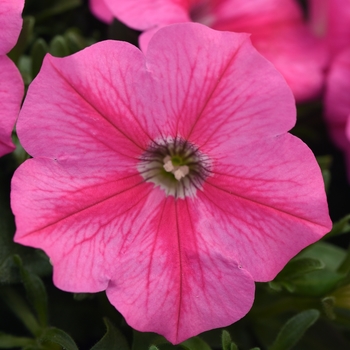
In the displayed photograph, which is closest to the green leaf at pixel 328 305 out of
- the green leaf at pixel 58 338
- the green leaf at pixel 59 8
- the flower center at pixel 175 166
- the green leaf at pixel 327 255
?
the green leaf at pixel 327 255

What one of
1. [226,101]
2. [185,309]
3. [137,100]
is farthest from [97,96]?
[185,309]

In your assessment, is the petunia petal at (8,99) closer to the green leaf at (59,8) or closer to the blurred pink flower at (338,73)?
the green leaf at (59,8)

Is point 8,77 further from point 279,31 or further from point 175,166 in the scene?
point 279,31

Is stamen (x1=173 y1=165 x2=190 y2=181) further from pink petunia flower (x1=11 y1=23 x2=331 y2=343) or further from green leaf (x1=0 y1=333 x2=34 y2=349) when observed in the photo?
green leaf (x1=0 y1=333 x2=34 y2=349)

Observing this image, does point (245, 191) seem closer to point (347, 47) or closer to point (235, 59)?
point (235, 59)

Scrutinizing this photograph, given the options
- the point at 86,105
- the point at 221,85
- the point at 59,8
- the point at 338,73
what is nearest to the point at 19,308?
the point at 86,105
